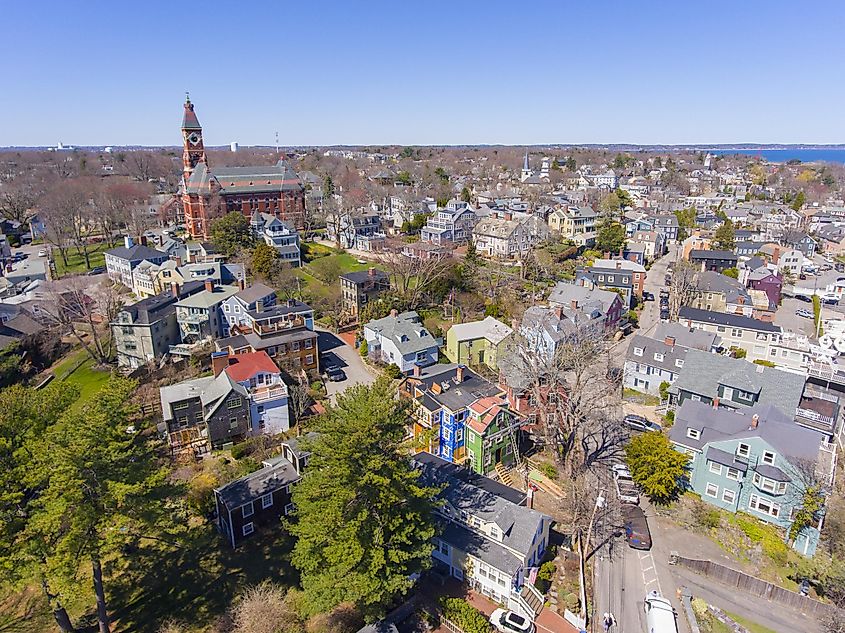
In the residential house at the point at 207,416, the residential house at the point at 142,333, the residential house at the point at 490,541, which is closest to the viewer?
the residential house at the point at 490,541

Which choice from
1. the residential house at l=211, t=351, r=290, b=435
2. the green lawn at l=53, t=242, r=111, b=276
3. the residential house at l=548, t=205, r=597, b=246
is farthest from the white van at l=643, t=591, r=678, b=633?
the green lawn at l=53, t=242, r=111, b=276

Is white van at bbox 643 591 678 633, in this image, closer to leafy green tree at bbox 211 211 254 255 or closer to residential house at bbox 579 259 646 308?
residential house at bbox 579 259 646 308

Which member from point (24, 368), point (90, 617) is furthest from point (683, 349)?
point (24, 368)

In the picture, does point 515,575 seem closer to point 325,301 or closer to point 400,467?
point 400,467

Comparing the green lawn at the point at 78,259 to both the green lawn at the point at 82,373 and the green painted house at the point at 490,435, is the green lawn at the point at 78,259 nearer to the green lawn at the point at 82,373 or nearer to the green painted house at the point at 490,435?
the green lawn at the point at 82,373

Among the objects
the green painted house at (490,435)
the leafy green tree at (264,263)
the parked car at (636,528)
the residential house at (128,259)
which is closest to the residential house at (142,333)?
the leafy green tree at (264,263)

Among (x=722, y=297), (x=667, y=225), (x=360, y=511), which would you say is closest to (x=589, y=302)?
(x=722, y=297)

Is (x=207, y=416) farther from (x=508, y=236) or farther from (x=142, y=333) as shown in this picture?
(x=508, y=236)
